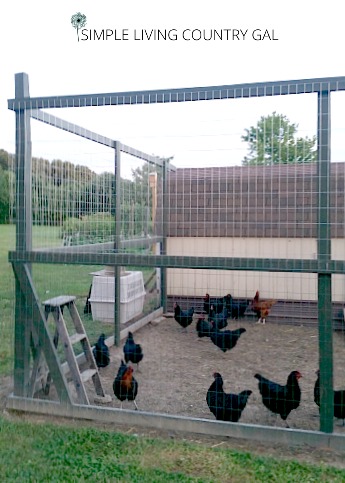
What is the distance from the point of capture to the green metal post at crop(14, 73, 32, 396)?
4125mm

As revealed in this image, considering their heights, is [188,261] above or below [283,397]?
above

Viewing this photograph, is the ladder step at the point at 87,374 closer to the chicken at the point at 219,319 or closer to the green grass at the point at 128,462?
the green grass at the point at 128,462

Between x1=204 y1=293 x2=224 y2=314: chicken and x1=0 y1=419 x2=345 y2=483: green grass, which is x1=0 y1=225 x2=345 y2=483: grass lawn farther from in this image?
x1=204 y1=293 x2=224 y2=314: chicken

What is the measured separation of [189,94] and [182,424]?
96.6 inches

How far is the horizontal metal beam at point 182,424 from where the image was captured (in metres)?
3.51

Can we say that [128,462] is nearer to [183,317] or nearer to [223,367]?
[223,367]

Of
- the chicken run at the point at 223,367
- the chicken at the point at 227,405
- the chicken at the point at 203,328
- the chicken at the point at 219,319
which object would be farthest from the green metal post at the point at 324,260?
the chicken at the point at 203,328

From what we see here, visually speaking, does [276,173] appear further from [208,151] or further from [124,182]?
[124,182]

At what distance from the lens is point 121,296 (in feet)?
21.7

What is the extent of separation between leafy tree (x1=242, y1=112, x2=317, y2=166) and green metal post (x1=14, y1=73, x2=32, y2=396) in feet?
5.91

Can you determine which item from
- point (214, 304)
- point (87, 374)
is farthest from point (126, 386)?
point (214, 304)

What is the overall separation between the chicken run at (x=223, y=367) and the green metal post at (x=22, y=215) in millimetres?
918

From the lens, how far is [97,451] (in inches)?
133

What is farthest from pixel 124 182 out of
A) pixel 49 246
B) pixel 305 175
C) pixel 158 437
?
pixel 158 437
